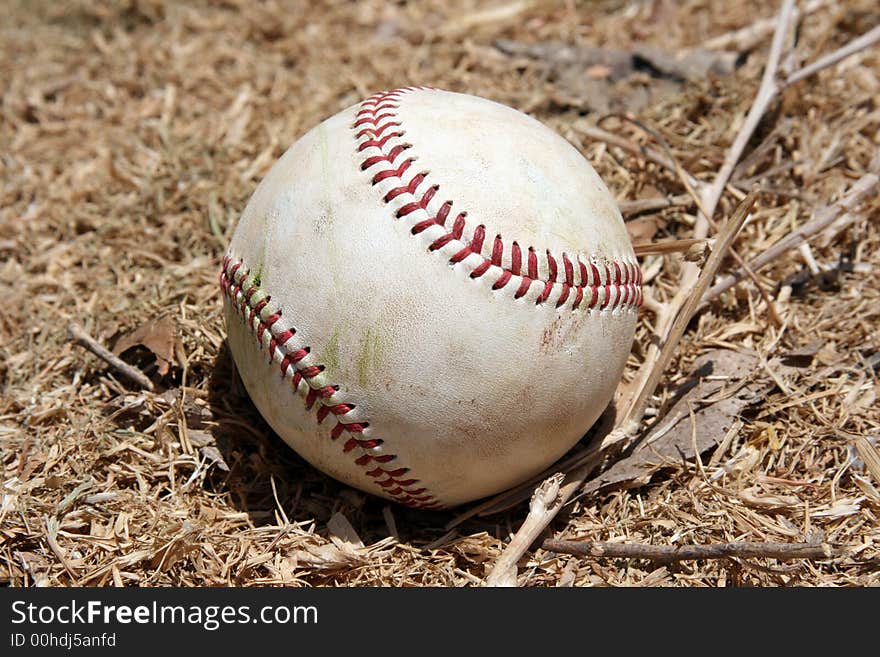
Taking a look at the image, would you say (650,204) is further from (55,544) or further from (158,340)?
A: (55,544)

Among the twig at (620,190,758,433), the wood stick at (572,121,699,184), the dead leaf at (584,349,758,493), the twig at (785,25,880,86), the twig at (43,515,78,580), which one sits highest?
the twig at (785,25,880,86)

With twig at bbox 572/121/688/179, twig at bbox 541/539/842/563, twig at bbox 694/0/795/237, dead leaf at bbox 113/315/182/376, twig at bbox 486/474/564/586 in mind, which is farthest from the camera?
twig at bbox 572/121/688/179

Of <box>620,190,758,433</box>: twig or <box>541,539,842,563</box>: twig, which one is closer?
<box>541,539,842,563</box>: twig

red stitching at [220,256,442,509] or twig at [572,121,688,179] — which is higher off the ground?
twig at [572,121,688,179]

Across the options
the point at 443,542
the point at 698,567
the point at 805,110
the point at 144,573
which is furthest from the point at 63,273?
the point at 805,110

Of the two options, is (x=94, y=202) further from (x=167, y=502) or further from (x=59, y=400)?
(x=167, y=502)

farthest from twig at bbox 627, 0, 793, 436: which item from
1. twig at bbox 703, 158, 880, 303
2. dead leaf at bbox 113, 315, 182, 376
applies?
dead leaf at bbox 113, 315, 182, 376

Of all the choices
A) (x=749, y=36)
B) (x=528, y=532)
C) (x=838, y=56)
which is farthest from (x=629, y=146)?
(x=528, y=532)

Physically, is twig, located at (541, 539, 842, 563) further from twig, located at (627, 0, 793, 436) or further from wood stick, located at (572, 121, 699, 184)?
wood stick, located at (572, 121, 699, 184)
